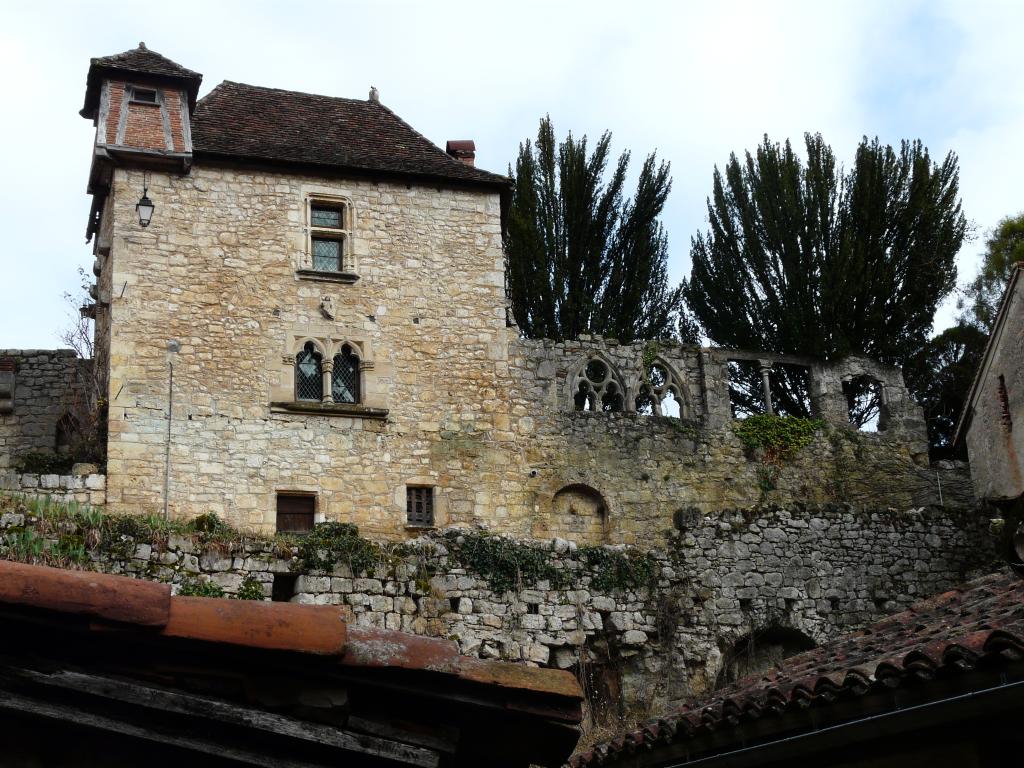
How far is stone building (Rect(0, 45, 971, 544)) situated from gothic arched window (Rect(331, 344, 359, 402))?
5 cm

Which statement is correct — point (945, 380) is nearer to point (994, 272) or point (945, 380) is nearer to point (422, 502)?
point (994, 272)

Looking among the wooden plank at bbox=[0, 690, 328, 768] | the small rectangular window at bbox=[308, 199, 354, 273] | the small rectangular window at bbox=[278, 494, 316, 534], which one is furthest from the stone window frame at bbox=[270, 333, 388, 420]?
the wooden plank at bbox=[0, 690, 328, 768]

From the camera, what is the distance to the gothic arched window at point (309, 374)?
21.3 meters

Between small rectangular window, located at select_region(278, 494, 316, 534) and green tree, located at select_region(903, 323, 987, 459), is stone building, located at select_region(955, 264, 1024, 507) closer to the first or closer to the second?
green tree, located at select_region(903, 323, 987, 459)

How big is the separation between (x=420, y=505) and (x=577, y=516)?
2.66m

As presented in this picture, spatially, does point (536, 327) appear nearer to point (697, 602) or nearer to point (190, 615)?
Answer: point (697, 602)

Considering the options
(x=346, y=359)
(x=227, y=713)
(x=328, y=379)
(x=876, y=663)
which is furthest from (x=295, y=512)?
(x=227, y=713)

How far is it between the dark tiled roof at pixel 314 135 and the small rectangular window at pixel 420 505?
16.7 ft

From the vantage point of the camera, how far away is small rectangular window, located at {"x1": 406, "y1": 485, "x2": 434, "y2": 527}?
68.9 feet

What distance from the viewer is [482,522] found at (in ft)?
69.7

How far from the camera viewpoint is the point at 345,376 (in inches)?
848

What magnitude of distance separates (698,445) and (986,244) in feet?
31.2

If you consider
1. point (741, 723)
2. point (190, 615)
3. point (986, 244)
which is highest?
point (986, 244)

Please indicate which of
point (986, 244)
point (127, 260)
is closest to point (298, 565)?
point (127, 260)
